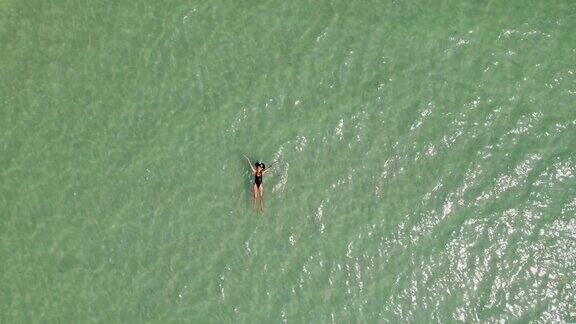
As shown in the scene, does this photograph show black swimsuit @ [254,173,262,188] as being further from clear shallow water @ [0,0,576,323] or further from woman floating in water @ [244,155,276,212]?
clear shallow water @ [0,0,576,323]

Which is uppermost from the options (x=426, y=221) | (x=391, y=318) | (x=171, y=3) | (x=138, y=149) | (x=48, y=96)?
(x=171, y=3)

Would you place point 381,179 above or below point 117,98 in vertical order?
below

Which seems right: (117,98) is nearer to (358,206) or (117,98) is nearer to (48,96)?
(48,96)

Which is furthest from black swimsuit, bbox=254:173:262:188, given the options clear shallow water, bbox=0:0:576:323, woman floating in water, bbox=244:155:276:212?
clear shallow water, bbox=0:0:576:323

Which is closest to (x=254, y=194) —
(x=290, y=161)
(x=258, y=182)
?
(x=258, y=182)

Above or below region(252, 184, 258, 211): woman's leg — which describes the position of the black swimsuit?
above

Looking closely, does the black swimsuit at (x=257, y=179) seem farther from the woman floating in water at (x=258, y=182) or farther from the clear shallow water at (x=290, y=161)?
the clear shallow water at (x=290, y=161)

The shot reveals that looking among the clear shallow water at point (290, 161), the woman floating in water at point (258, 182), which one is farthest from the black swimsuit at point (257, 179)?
the clear shallow water at point (290, 161)

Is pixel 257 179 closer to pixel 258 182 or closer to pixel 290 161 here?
pixel 258 182

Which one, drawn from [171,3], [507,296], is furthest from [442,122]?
[171,3]
